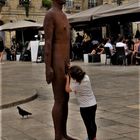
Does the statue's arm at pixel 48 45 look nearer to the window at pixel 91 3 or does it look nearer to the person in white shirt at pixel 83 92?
the person in white shirt at pixel 83 92

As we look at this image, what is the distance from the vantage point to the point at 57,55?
242 inches

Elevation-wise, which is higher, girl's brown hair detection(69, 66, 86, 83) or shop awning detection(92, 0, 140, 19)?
shop awning detection(92, 0, 140, 19)

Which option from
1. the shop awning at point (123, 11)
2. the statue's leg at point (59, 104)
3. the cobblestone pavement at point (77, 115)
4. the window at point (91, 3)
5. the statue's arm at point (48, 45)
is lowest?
the cobblestone pavement at point (77, 115)

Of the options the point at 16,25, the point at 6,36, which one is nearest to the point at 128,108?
the point at 16,25

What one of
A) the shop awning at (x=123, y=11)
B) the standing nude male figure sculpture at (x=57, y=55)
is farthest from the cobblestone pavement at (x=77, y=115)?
the shop awning at (x=123, y=11)

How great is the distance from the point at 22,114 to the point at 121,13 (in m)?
13.2

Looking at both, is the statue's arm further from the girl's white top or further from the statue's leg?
the girl's white top

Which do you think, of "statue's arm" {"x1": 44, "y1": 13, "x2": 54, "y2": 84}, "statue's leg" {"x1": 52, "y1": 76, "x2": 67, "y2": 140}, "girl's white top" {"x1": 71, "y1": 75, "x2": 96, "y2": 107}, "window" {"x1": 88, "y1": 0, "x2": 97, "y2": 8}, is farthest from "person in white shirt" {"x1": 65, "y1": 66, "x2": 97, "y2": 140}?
"window" {"x1": 88, "y1": 0, "x2": 97, "y2": 8}

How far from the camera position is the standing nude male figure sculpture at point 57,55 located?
6103 mm

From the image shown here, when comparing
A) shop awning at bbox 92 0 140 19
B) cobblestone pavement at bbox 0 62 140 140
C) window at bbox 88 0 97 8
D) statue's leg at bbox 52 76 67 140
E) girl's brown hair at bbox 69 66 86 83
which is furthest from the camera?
window at bbox 88 0 97 8

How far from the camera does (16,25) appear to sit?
33438mm

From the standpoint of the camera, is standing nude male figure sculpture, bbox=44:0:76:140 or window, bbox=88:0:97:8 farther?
window, bbox=88:0:97:8

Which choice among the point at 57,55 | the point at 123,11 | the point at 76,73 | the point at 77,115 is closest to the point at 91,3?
the point at 123,11

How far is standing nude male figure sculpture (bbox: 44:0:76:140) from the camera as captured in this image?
240 inches
